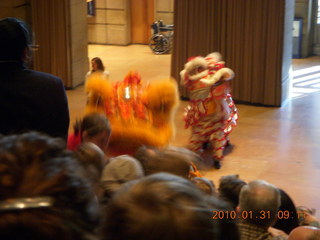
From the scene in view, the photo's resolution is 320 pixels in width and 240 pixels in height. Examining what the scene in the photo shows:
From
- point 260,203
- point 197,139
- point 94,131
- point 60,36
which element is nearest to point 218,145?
point 197,139

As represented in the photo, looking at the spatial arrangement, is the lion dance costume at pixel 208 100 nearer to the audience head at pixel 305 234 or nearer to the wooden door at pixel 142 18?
the audience head at pixel 305 234

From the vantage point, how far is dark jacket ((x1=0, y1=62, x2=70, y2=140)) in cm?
224

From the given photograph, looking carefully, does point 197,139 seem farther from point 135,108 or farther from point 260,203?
point 260,203

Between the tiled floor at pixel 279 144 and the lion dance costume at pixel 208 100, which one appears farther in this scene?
the lion dance costume at pixel 208 100

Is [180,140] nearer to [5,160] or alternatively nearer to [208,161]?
[208,161]

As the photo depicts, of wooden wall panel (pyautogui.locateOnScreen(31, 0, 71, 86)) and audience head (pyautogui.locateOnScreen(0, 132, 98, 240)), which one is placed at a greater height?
audience head (pyautogui.locateOnScreen(0, 132, 98, 240))

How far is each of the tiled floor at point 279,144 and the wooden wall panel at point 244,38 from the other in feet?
1.28

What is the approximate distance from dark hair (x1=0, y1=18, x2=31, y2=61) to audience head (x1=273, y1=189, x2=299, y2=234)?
1839 millimetres

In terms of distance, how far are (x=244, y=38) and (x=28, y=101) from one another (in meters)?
6.94

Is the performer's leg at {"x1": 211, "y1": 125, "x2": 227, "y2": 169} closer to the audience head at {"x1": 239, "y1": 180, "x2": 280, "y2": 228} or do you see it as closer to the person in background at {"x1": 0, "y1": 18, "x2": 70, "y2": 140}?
the audience head at {"x1": 239, "y1": 180, "x2": 280, "y2": 228}

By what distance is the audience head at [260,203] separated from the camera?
9.21 ft

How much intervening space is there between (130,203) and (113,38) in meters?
14.0
